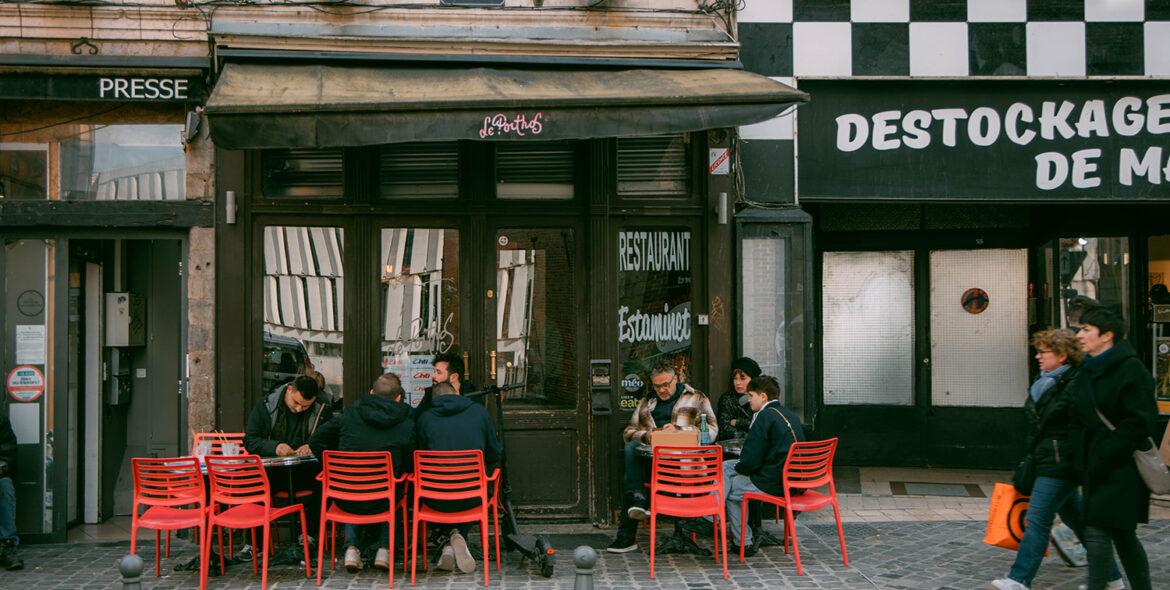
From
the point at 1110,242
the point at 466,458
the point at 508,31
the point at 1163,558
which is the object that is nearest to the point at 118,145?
the point at 508,31

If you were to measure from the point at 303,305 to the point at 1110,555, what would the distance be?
5.90 m

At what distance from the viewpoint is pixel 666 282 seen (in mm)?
7590

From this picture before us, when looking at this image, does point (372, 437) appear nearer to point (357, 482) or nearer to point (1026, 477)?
point (357, 482)

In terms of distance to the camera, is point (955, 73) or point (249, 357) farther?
point (955, 73)

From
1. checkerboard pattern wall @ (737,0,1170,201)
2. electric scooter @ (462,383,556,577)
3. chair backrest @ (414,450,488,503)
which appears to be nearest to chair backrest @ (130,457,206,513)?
chair backrest @ (414,450,488,503)

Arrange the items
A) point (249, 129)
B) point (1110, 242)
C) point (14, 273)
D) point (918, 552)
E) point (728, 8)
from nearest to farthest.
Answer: point (249, 129) → point (918, 552) → point (14, 273) → point (728, 8) → point (1110, 242)

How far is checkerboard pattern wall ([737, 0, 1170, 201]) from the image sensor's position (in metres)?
7.77

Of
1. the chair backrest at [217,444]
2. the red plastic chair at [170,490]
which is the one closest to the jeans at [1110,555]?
the red plastic chair at [170,490]

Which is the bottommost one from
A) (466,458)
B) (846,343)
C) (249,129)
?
(466,458)

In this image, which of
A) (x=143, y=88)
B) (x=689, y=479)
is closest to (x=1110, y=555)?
(x=689, y=479)

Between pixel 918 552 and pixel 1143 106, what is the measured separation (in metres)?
4.49

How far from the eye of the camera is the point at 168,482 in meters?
5.81

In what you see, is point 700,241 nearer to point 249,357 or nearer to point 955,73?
point 955,73

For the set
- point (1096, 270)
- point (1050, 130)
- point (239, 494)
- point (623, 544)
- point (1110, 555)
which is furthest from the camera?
point (1096, 270)
